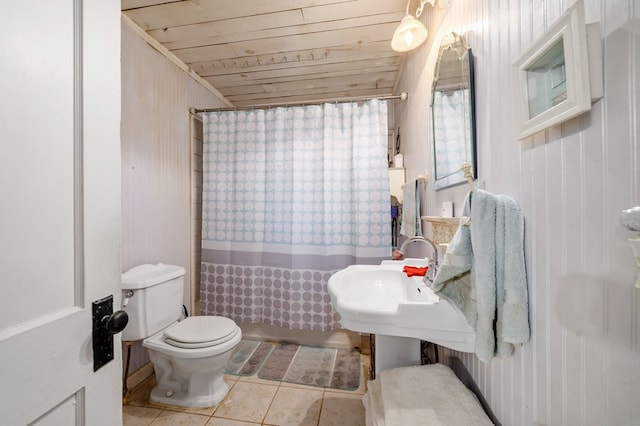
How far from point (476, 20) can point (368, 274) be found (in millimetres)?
1103

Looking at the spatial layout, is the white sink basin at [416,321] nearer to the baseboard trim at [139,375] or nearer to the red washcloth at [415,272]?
the red washcloth at [415,272]

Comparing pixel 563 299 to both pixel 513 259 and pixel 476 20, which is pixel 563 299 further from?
pixel 476 20

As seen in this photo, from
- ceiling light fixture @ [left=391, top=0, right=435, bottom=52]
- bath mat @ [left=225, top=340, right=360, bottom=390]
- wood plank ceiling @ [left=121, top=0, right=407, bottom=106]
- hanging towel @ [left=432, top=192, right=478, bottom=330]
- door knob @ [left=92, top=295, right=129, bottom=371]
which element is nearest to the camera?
door knob @ [left=92, top=295, right=129, bottom=371]

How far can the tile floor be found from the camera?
4.53 feet

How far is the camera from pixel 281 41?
1810 millimetres

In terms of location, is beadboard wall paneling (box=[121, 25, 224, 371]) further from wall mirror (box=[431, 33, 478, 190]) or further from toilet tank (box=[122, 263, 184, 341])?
wall mirror (box=[431, 33, 478, 190])

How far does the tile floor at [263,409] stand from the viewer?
138 cm

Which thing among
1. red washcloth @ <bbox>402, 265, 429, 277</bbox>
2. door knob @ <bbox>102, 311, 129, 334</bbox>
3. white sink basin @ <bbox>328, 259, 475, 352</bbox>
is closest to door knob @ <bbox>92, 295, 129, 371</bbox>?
door knob @ <bbox>102, 311, 129, 334</bbox>

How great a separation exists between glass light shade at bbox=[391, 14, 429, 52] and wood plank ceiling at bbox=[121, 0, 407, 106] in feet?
1.23

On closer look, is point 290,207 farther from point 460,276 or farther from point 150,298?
point 460,276

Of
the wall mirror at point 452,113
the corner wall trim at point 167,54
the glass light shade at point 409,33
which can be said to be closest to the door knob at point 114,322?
the wall mirror at point 452,113

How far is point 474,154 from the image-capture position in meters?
0.89

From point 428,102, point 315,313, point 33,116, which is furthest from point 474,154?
point 315,313

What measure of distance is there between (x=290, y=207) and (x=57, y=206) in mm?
1597
